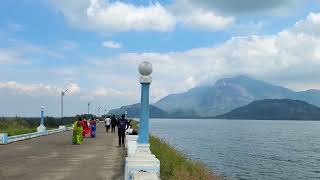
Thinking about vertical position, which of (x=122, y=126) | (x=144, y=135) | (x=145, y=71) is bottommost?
(x=144, y=135)

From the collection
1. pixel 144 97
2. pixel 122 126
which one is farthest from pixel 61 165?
pixel 122 126

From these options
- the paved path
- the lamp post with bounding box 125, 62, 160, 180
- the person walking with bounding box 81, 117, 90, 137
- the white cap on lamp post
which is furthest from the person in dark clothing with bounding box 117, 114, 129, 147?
the white cap on lamp post

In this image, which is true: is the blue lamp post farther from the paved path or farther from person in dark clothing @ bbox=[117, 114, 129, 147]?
person in dark clothing @ bbox=[117, 114, 129, 147]

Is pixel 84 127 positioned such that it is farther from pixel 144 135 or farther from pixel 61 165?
pixel 144 135

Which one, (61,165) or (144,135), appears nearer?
(144,135)

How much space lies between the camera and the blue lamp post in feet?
40.1

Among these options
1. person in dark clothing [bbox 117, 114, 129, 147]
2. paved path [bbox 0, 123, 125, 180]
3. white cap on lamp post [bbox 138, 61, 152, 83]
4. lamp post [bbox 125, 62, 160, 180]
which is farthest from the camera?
person in dark clothing [bbox 117, 114, 129, 147]

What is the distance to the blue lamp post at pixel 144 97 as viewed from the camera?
12.2 m

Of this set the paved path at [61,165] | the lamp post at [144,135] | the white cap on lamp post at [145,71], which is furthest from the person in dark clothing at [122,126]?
the white cap on lamp post at [145,71]

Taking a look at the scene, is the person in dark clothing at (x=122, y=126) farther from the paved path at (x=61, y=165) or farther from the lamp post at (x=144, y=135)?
→ the lamp post at (x=144, y=135)

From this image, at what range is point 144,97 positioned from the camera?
40.7 feet

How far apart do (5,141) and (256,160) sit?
26.9 metres

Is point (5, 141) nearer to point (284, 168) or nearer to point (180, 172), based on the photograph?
point (180, 172)

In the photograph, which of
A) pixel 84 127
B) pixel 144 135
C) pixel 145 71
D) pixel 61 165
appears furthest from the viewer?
pixel 84 127
